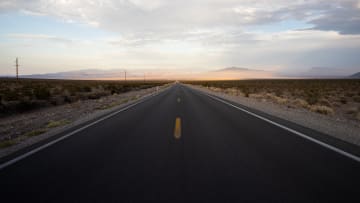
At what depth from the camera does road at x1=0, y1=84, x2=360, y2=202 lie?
362 cm

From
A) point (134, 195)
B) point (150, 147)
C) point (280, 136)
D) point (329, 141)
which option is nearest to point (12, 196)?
point (134, 195)

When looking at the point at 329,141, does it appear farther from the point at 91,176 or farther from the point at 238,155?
the point at 91,176

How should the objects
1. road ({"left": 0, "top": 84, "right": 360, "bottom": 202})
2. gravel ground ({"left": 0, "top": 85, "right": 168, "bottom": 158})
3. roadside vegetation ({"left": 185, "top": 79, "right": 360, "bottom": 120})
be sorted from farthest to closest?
roadside vegetation ({"left": 185, "top": 79, "right": 360, "bottom": 120}) → gravel ground ({"left": 0, "top": 85, "right": 168, "bottom": 158}) → road ({"left": 0, "top": 84, "right": 360, "bottom": 202})

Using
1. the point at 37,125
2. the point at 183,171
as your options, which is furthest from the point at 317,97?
the point at 183,171

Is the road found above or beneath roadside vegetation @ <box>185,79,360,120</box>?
beneath

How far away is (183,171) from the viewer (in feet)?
14.9

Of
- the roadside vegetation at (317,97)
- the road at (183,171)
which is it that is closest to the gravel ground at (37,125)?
the road at (183,171)

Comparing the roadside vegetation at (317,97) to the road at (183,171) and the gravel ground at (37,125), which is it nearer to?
the road at (183,171)

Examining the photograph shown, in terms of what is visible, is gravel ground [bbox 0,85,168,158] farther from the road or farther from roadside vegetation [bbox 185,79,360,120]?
roadside vegetation [bbox 185,79,360,120]

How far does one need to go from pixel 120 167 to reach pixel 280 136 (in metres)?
4.73

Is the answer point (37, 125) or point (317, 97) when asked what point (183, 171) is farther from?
point (317, 97)

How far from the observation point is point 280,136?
7.51 metres

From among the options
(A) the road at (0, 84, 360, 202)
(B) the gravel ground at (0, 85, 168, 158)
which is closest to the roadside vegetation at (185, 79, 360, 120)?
(A) the road at (0, 84, 360, 202)

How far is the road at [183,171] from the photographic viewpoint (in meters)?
3.62
